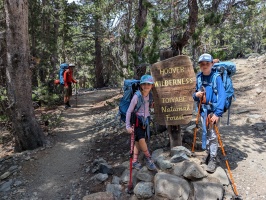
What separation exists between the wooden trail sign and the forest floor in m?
1.41

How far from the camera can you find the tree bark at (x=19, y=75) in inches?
234

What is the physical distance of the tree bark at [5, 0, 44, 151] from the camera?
5934 millimetres

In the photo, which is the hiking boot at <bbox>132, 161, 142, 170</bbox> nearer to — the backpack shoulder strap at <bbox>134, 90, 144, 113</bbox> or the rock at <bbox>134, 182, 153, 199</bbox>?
the rock at <bbox>134, 182, 153, 199</bbox>

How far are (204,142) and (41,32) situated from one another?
33.7ft

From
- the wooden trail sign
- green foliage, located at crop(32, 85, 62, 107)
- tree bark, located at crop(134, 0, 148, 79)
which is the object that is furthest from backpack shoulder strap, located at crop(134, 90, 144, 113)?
green foliage, located at crop(32, 85, 62, 107)

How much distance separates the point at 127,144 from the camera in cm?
622

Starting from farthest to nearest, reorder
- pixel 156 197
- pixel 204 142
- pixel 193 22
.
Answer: pixel 193 22 < pixel 204 142 < pixel 156 197

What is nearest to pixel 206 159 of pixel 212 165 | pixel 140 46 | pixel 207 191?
pixel 212 165

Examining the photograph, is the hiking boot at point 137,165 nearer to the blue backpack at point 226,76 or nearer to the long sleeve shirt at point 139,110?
the long sleeve shirt at point 139,110

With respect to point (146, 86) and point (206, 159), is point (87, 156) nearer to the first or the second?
point (146, 86)

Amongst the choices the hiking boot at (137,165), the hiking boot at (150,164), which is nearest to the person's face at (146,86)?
the hiking boot at (150,164)

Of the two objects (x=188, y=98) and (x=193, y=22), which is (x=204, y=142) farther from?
(x=193, y=22)

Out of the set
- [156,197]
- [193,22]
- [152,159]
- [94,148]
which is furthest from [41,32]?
[156,197]

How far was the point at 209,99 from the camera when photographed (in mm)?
4102
